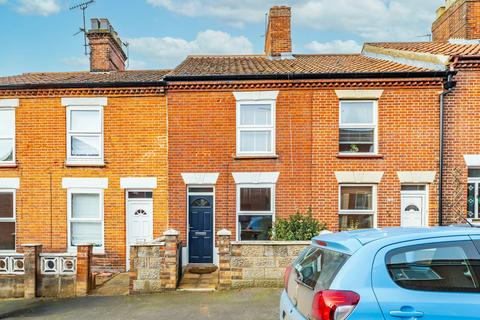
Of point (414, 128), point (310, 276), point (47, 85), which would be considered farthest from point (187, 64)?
point (310, 276)

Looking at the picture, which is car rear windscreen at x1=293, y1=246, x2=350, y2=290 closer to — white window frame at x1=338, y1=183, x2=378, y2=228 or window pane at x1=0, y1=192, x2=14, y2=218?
white window frame at x1=338, y1=183, x2=378, y2=228

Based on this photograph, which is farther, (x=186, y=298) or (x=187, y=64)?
(x=187, y=64)

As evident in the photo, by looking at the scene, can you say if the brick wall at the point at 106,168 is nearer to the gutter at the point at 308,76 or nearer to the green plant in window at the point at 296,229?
the gutter at the point at 308,76

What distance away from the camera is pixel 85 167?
440 inches

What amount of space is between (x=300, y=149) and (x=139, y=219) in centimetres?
528

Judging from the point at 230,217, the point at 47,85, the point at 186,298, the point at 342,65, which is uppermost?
the point at 342,65

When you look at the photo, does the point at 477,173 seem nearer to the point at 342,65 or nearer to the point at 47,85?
the point at 342,65

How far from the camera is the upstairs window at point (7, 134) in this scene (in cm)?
1141

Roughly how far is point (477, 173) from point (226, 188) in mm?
7256

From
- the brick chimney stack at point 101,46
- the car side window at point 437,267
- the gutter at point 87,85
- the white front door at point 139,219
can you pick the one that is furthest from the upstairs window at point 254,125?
the car side window at point 437,267

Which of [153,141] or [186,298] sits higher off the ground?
[153,141]

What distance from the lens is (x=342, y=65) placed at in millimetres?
12109

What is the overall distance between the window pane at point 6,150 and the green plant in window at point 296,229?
8419 millimetres

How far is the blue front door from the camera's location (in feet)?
36.1
